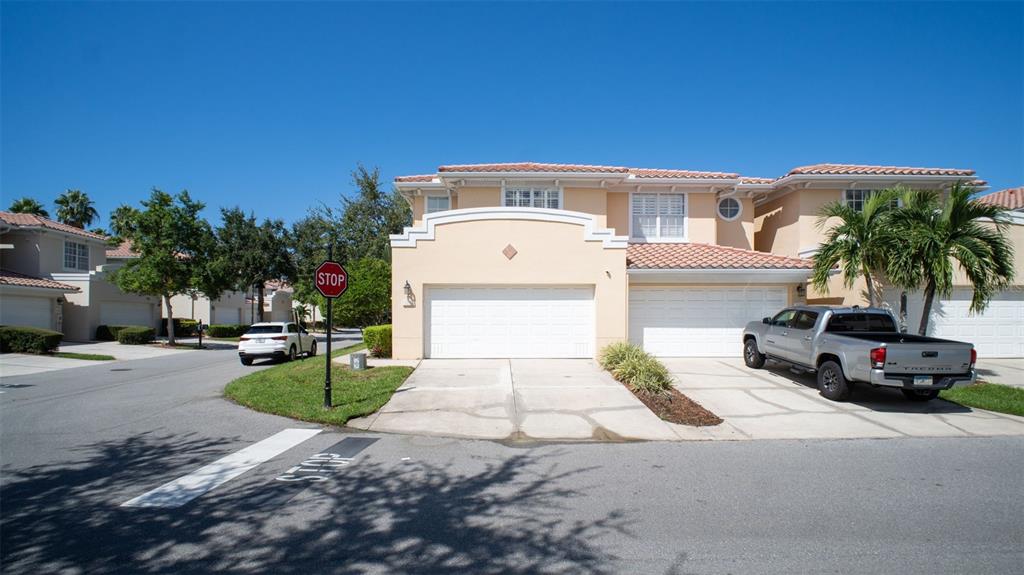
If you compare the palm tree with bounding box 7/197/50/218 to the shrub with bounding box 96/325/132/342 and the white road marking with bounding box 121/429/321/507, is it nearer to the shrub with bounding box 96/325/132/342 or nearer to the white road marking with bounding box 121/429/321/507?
the shrub with bounding box 96/325/132/342

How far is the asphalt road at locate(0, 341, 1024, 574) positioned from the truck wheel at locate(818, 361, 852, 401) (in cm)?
199

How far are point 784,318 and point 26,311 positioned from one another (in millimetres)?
31721

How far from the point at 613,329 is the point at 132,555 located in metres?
11.2

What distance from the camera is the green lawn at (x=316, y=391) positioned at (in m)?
8.20

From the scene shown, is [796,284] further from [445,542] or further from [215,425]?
[215,425]

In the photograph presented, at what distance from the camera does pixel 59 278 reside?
25.6 m

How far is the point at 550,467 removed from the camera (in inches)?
228

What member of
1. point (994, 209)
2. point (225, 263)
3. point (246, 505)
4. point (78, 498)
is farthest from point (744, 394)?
point (225, 263)

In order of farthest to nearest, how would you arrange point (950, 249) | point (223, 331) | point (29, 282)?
point (223, 331), point (29, 282), point (950, 249)

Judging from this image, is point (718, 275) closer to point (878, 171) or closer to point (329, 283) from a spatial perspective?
point (878, 171)

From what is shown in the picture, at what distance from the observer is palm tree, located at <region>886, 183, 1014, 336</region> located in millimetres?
10578

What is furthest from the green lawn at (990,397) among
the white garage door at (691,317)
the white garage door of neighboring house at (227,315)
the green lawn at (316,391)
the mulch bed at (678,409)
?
the white garage door of neighboring house at (227,315)

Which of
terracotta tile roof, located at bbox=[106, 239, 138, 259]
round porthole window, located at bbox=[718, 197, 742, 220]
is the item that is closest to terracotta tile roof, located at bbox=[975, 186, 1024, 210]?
round porthole window, located at bbox=[718, 197, 742, 220]

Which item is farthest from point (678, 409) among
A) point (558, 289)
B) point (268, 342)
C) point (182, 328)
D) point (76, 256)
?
point (182, 328)
